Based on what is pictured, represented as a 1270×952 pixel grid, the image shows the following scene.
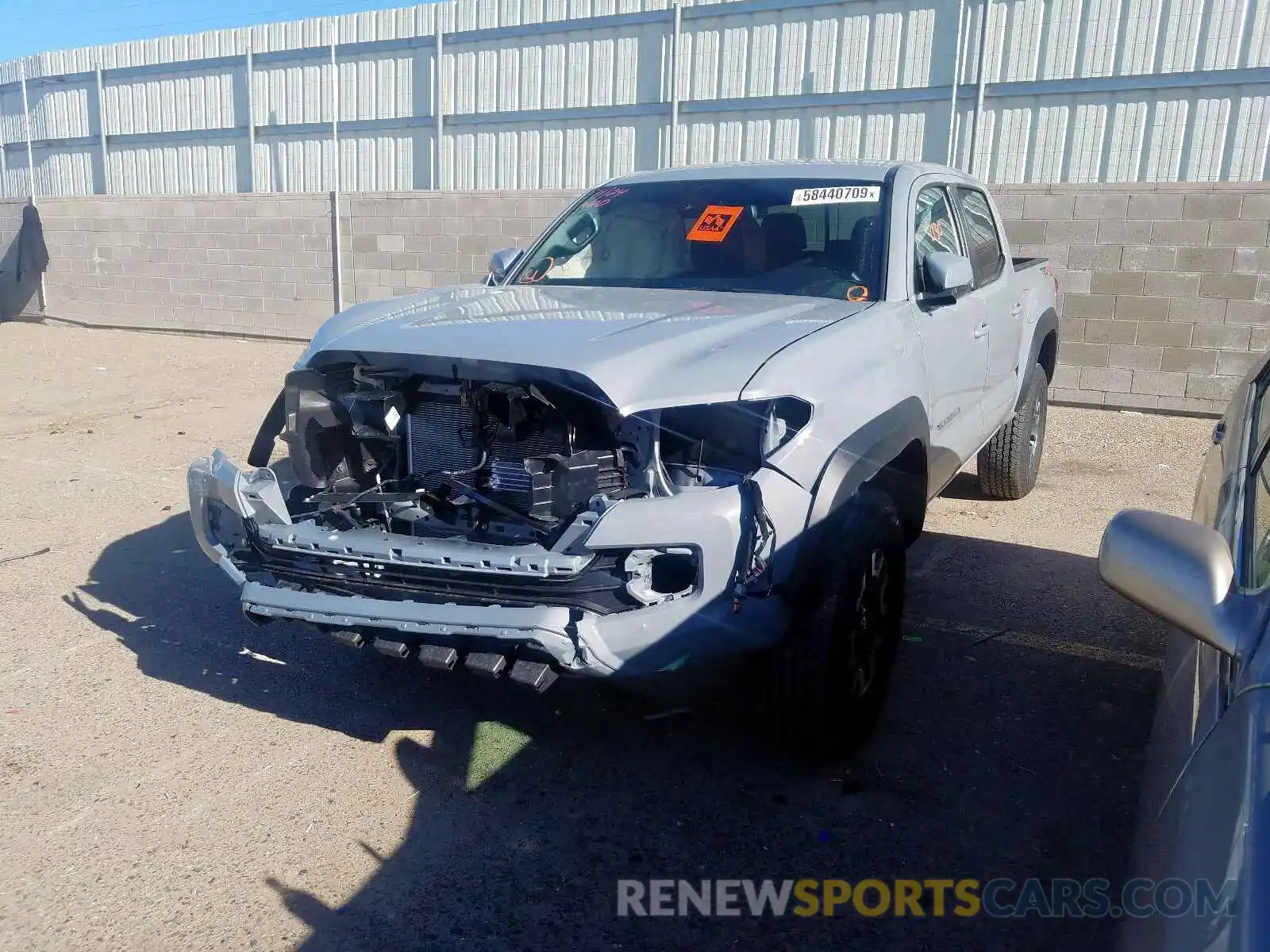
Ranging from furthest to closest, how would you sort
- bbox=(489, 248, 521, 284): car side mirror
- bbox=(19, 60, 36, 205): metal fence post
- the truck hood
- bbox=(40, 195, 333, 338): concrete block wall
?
1. bbox=(19, 60, 36, 205): metal fence post
2. bbox=(40, 195, 333, 338): concrete block wall
3. bbox=(489, 248, 521, 284): car side mirror
4. the truck hood

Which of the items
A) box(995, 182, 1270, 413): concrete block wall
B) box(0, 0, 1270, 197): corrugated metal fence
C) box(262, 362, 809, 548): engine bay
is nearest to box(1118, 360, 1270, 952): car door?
box(262, 362, 809, 548): engine bay

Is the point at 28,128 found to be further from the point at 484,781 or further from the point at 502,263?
the point at 484,781

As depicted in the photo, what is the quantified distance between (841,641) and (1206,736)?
54.6 inches

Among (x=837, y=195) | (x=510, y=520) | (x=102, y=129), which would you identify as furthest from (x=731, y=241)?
(x=102, y=129)

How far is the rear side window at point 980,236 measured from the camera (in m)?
5.15

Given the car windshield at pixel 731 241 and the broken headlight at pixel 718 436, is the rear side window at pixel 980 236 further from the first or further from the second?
the broken headlight at pixel 718 436

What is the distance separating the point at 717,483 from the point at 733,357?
38cm

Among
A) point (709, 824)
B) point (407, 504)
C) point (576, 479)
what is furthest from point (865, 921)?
point (407, 504)

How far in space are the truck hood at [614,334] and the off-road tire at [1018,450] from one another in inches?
106

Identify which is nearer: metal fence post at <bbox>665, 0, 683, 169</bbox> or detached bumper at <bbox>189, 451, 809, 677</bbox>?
detached bumper at <bbox>189, 451, 809, 677</bbox>

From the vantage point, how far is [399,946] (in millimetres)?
2646

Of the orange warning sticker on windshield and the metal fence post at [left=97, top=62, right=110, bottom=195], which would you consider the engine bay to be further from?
the metal fence post at [left=97, top=62, right=110, bottom=195]

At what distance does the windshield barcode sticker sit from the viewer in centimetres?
441

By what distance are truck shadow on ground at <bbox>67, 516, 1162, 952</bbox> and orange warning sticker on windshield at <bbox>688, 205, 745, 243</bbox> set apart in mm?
1793
